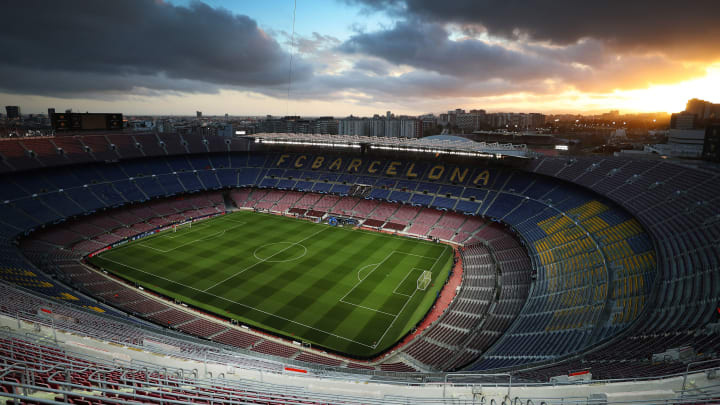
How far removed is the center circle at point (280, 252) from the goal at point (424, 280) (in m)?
12.9

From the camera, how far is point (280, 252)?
39.8 metres

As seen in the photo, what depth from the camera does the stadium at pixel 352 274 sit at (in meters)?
11.6

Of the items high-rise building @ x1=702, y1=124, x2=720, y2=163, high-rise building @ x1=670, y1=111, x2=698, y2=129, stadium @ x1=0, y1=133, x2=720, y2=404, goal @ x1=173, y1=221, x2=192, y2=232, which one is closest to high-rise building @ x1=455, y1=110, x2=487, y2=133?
high-rise building @ x1=670, y1=111, x2=698, y2=129

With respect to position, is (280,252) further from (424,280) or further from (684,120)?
(684,120)

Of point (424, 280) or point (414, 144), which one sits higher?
point (414, 144)

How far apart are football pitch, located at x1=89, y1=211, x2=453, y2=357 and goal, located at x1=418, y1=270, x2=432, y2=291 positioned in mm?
537

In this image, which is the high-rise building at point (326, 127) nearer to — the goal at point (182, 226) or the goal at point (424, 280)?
the goal at point (182, 226)

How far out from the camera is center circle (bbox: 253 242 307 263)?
3822 cm

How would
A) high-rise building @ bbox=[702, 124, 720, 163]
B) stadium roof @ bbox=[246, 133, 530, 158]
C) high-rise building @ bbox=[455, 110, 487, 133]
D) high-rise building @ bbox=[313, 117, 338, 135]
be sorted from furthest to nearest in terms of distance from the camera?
1. high-rise building @ bbox=[455, 110, 487, 133]
2. high-rise building @ bbox=[313, 117, 338, 135]
3. high-rise building @ bbox=[702, 124, 720, 163]
4. stadium roof @ bbox=[246, 133, 530, 158]

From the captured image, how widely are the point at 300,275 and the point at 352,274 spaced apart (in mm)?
4946

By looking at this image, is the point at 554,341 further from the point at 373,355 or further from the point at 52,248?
the point at 52,248

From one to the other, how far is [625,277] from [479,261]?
14367 millimetres

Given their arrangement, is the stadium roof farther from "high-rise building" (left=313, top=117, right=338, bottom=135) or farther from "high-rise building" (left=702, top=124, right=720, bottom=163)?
"high-rise building" (left=313, top=117, right=338, bottom=135)

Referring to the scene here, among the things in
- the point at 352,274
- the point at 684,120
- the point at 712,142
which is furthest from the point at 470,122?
the point at 352,274
